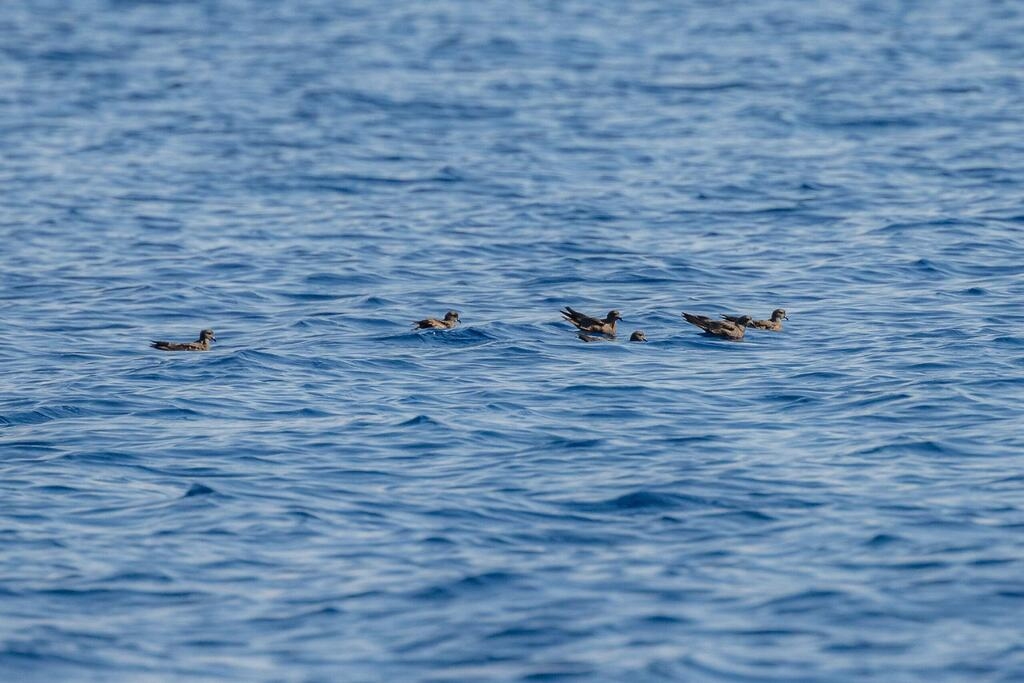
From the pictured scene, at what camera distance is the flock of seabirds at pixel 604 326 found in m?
20.4

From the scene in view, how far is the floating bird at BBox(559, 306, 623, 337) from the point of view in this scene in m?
20.6

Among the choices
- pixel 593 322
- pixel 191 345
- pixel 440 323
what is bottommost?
pixel 191 345

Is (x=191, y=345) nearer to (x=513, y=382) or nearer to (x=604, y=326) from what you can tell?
(x=513, y=382)

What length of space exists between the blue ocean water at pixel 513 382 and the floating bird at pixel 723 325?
0.26m

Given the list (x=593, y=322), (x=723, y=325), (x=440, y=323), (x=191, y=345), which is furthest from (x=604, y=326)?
Result: (x=191, y=345)

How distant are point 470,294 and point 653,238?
4528 mm

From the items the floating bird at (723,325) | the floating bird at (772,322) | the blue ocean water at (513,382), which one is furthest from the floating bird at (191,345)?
the floating bird at (772,322)

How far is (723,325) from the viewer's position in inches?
798

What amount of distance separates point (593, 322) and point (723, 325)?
1.65 meters

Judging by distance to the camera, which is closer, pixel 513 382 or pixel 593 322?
pixel 513 382

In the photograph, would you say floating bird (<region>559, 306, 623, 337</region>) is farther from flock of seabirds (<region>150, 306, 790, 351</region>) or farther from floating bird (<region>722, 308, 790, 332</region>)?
floating bird (<region>722, 308, 790, 332</region>)

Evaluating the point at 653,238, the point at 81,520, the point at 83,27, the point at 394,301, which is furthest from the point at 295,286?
the point at 83,27

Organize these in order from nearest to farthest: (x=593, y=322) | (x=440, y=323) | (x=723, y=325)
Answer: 1. (x=723, y=325)
2. (x=593, y=322)
3. (x=440, y=323)

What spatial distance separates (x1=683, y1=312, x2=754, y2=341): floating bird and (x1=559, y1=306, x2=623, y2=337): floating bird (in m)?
0.94
